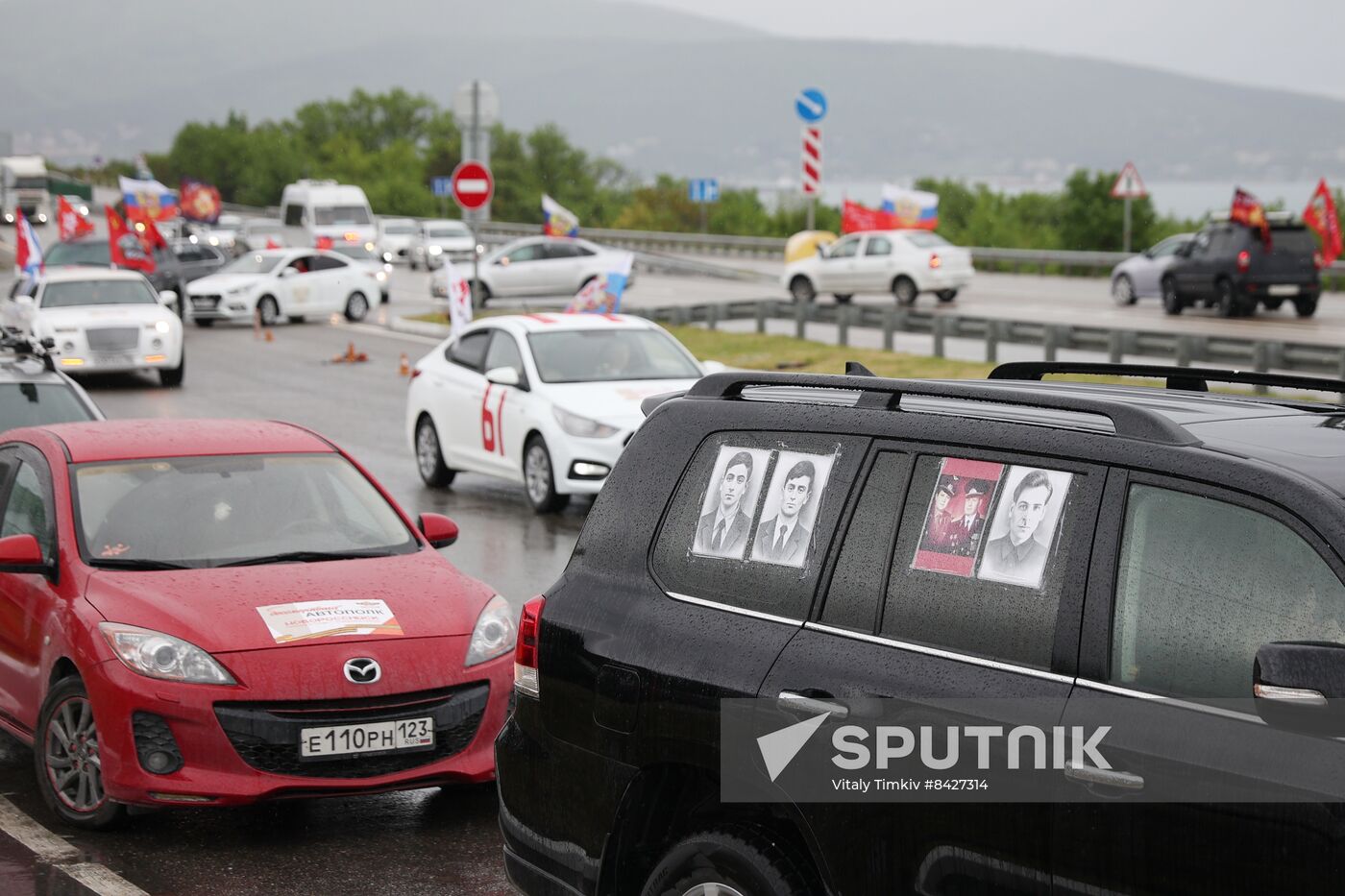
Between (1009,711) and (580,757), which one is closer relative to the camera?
(1009,711)

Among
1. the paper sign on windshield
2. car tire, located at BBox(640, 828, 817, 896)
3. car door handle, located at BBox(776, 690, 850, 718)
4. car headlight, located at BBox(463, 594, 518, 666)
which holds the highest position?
car door handle, located at BBox(776, 690, 850, 718)

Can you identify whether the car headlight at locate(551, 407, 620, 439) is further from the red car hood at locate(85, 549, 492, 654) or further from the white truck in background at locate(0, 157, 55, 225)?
the white truck in background at locate(0, 157, 55, 225)

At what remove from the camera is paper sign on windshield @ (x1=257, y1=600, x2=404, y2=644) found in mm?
→ 6664

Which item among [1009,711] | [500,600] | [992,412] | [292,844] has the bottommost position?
[292,844]

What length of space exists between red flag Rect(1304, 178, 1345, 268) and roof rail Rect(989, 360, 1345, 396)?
1352 inches

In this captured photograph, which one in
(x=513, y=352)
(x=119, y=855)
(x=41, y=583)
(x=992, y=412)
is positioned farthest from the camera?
(x=513, y=352)

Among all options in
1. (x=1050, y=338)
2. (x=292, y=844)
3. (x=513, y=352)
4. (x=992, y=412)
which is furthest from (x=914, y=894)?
(x=1050, y=338)

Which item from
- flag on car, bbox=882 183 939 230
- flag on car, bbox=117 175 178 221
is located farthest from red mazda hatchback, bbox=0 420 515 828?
flag on car, bbox=882 183 939 230

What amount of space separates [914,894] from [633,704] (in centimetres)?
97

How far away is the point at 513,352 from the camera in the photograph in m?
15.3

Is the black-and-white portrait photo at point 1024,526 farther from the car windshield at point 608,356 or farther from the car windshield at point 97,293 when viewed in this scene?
the car windshield at point 97,293

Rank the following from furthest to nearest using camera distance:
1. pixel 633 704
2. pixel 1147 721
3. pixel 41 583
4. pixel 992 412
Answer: pixel 41 583 < pixel 633 704 < pixel 992 412 < pixel 1147 721

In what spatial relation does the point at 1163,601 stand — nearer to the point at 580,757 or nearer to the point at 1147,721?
the point at 1147,721

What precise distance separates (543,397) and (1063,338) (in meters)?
10.6
